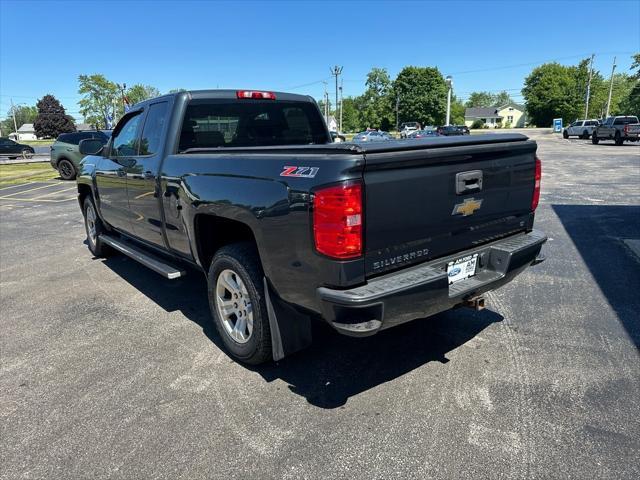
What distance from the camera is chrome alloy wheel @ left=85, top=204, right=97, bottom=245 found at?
6383 millimetres

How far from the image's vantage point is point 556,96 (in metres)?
82.1

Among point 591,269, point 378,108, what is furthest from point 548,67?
point 591,269

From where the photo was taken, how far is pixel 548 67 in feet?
297

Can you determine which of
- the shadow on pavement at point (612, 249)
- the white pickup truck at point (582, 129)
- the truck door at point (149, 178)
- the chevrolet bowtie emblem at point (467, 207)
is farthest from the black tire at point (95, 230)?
the white pickup truck at point (582, 129)

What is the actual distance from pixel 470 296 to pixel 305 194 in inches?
53.9

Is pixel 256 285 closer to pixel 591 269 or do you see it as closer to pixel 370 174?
pixel 370 174

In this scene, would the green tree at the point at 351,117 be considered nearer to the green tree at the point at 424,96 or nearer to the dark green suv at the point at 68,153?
the green tree at the point at 424,96

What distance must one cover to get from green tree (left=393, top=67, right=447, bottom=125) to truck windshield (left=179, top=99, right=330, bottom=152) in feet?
294

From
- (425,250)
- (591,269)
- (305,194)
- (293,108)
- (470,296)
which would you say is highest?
(293,108)

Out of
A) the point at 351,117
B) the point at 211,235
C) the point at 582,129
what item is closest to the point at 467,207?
the point at 211,235

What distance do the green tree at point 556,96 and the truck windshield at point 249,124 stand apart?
91.5 meters

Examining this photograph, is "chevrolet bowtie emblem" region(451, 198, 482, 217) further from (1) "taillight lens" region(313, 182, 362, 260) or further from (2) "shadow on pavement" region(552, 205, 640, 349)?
(2) "shadow on pavement" region(552, 205, 640, 349)

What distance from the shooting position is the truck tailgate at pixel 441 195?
2.49 meters

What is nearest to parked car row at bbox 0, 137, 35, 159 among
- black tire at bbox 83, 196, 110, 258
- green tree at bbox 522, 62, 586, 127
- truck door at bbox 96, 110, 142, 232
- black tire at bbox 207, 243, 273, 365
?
black tire at bbox 83, 196, 110, 258
